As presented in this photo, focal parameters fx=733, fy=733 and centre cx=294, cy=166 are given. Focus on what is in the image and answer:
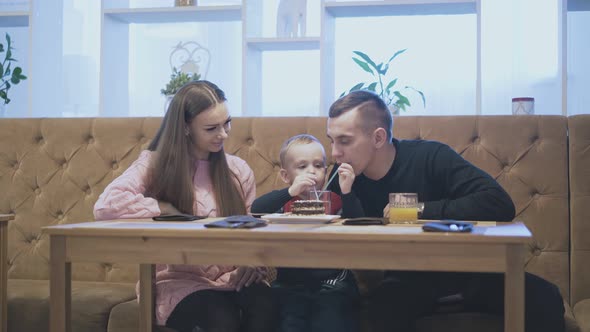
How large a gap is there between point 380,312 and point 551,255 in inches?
32.7

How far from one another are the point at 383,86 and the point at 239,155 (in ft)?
4.14

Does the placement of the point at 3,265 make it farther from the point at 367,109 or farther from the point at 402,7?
the point at 402,7

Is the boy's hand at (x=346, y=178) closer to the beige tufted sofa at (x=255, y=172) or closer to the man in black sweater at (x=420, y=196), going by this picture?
the man in black sweater at (x=420, y=196)

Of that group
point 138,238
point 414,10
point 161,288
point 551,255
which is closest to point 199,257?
point 138,238

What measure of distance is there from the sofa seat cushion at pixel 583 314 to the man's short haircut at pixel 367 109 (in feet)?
2.63

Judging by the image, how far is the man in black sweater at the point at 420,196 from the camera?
6.76ft

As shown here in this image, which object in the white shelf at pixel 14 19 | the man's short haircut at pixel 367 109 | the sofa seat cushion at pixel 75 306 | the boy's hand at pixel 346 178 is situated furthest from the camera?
the white shelf at pixel 14 19

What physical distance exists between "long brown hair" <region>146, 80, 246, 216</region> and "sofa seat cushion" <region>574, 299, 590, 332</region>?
3.62 feet

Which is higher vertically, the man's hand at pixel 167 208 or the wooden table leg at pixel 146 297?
the man's hand at pixel 167 208

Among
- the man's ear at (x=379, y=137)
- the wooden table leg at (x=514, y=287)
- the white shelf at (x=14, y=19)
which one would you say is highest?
the white shelf at (x=14, y=19)

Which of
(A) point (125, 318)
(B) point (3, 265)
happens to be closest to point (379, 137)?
(A) point (125, 318)

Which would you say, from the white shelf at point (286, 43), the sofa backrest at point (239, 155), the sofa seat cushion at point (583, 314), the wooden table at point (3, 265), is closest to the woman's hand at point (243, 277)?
the sofa backrest at point (239, 155)

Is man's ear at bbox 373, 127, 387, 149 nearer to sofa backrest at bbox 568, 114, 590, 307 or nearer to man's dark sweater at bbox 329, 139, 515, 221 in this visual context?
man's dark sweater at bbox 329, 139, 515, 221

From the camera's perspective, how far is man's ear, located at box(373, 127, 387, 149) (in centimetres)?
232
